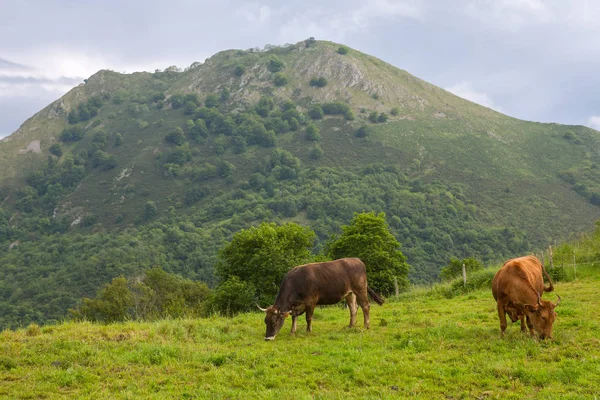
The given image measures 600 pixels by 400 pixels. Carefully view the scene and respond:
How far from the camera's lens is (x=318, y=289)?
13.7 metres

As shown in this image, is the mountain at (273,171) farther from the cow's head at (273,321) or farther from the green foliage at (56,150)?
the cow's head at (273,321)

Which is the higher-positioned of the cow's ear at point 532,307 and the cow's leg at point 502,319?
the cow's ear at point 532,307

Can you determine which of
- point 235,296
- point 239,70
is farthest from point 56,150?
point 235,296

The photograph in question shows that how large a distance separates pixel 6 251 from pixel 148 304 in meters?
72.1

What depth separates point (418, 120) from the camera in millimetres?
133750

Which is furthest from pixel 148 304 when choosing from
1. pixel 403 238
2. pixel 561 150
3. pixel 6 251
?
pixel 561 150

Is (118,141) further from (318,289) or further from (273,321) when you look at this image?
(273,321)

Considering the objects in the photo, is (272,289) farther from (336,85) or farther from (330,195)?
(336,85)

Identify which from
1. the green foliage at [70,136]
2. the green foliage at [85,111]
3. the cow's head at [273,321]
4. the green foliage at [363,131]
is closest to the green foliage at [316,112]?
the green foliage at [363,131]

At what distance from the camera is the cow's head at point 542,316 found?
1031 centimetres

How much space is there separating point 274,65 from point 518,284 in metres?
173

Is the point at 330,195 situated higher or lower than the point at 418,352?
higher

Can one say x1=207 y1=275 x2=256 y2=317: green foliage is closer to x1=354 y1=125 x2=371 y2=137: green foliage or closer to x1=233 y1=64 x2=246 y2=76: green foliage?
x1=354 y1=125 x2=371 y2=137: green foliage

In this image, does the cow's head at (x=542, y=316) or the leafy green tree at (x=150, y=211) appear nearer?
the cow's head at (x=542, y=316)
